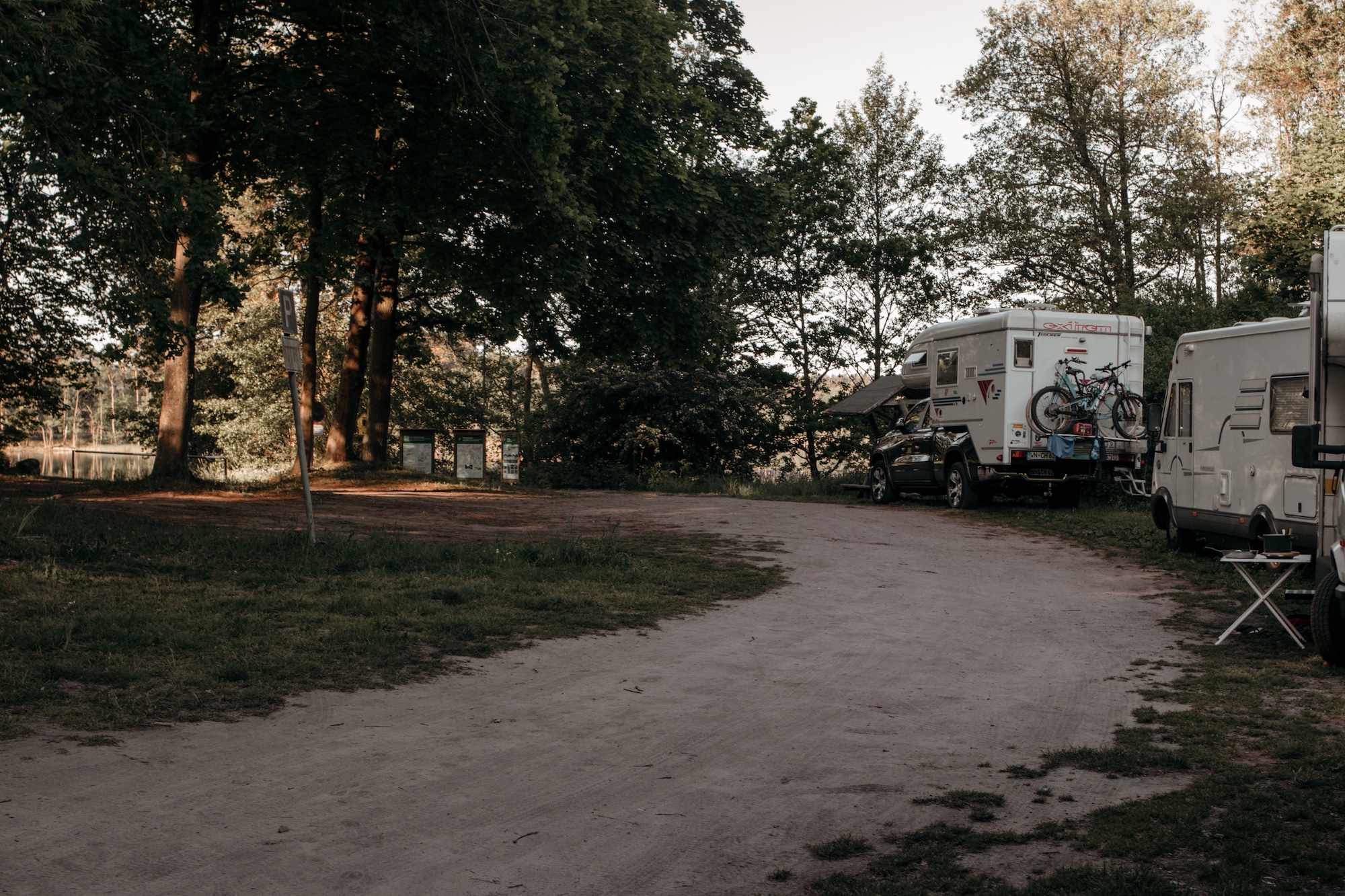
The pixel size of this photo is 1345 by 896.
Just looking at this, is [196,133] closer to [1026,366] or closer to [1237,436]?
[1026,366]

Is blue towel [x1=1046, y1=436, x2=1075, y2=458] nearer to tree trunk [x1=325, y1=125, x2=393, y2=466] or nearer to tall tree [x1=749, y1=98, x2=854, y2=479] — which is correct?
tree trunk [x1=325, y1=125, x2=393, y2=466]

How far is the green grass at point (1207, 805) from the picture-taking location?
4.16 metres

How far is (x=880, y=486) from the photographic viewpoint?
2553cm

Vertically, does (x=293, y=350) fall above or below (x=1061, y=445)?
above

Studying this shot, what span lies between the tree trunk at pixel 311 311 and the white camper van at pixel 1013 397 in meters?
13.0

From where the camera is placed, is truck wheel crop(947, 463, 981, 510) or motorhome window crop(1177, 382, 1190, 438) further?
truck wheel crop(947, 463, 981, 510)

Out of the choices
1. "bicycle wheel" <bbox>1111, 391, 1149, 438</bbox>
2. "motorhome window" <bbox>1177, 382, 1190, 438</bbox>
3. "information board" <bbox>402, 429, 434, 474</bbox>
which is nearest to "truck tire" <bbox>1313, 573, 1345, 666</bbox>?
"motorhome window" <bbox>1177, 382, 1190, 438</bbox>

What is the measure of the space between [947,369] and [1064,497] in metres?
3.41

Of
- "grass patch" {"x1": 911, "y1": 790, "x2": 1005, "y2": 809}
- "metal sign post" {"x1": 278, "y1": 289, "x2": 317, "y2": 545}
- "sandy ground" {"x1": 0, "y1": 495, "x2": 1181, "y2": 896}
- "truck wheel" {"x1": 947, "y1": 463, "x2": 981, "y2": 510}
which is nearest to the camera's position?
"sandy ground" {"x1": 0, "y1": 495, "x2": 1181, "y2": 896}

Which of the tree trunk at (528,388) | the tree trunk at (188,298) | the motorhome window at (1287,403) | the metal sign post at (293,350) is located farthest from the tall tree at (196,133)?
the tree trunk at (528,388)

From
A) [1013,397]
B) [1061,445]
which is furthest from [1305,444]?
[1061,445]

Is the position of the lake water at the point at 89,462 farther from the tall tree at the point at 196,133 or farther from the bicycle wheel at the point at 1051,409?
the bicycle wheel at the point at 1051,409

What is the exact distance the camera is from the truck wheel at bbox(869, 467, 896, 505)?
2517cm

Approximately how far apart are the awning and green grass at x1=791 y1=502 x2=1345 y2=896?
2059 centimetres
